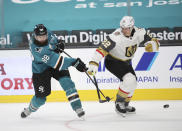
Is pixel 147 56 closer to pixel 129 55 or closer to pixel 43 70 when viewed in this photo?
pixel 129 55

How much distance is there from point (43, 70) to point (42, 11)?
9.59 feet

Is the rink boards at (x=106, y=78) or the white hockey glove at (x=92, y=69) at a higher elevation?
the white hockey glove at (x=92, y=69)

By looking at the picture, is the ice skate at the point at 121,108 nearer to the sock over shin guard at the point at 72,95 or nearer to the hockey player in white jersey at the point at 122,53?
the hockey player in white jersey at the point at 122,53

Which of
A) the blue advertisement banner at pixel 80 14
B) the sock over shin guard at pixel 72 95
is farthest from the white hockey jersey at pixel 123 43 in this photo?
the blue advertisement banner at pixel 80 14

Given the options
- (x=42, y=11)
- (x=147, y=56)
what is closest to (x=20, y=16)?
(x=42, y=11)

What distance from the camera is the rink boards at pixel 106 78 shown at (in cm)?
583

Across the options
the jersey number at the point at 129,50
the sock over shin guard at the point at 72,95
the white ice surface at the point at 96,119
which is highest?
the jersey number at the point at 129,50

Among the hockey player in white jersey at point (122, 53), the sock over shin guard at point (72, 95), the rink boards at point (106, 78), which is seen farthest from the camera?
the rink boards at point (106, 78)

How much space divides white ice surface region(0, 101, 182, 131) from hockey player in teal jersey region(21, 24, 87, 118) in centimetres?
20

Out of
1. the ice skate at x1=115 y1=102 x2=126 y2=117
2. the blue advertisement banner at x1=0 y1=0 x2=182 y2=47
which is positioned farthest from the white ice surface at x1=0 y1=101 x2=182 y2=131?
the blue advertisement banner at x1=0 y1=0 x2=182 y2=47

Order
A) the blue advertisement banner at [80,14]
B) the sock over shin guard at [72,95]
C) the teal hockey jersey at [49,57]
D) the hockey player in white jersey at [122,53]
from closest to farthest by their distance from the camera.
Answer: the teal hockey jersey at [49,57]
the sock over shin guard at [72,95]
the hockey player in white jersey at [122,53]
the blue advertisement banner at [80,14]

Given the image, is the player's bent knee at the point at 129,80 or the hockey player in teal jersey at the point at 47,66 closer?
the hockey player in teal jersey at the point at 47,66

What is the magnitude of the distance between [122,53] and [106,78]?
126 centimetres

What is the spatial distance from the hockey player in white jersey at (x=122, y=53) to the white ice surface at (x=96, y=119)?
0.27 meters
